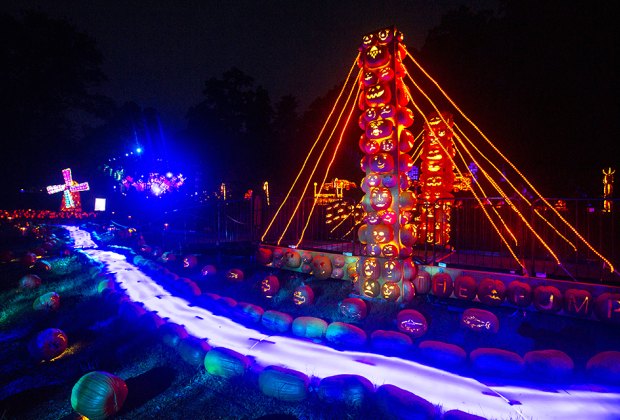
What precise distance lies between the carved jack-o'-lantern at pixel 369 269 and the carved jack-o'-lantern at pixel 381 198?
3.18 feet

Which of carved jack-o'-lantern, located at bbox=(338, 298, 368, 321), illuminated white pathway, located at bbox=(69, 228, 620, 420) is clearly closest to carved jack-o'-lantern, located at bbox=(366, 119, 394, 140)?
carved jack-o'-lantern, located at bbox=(338, 298, 368, 321)

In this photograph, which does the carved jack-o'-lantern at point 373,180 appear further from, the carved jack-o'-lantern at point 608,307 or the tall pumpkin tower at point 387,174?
the carved jack-o'-lantern at point 608,307

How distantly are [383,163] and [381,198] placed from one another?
2.05 feet

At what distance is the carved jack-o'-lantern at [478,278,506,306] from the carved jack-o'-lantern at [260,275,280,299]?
4.25 m

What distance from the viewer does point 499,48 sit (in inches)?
488

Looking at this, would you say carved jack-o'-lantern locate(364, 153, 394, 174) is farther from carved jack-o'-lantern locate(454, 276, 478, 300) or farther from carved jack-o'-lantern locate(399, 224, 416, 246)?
carved jack-o'-lantern locate(454, 276, 478, 300)

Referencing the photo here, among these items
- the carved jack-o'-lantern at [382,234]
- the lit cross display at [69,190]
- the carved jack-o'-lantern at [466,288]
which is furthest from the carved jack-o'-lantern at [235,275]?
the lit cross display at [69,190]

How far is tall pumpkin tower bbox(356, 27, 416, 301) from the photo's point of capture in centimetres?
662

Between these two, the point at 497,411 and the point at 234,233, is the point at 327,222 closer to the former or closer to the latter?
the point at 234,233

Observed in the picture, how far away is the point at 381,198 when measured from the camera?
6684mm

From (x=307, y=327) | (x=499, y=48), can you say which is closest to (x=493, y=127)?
(x=499, y=48)

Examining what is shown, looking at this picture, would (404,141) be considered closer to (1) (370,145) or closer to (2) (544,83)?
(1) (370,145)

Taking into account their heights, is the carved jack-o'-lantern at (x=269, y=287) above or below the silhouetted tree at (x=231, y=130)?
below

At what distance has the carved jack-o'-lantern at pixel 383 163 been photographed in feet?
21.7
